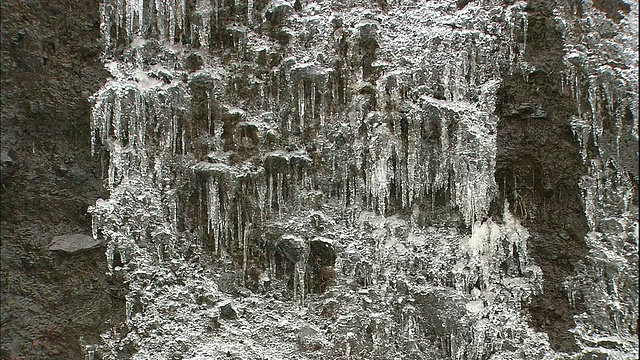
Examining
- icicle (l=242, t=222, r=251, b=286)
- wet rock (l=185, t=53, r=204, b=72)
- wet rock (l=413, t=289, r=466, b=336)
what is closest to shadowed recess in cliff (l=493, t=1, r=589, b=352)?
wet rock (l=413, t=289, r=466, b=336)

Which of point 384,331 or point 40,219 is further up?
point 40,219

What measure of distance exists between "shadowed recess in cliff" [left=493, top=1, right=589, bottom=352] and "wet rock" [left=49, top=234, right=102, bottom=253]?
1.79 meters

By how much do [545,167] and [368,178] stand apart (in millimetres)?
782

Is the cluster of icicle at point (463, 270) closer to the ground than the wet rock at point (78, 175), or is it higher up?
closer to the ground

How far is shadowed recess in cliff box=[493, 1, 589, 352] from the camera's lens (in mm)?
2488

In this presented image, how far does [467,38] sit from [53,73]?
71.6 inches

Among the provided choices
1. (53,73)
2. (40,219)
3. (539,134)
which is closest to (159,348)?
(40,219)

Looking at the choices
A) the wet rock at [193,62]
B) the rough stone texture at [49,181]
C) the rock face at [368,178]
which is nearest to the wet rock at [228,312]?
the rock face at [368,178]

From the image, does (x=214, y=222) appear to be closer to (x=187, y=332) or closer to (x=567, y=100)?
(x=187, y=332)

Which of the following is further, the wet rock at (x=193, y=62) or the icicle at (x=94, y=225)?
the wet rock at (x=193, y=62)

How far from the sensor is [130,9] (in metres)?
2.52

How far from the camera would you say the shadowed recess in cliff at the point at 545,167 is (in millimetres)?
2488

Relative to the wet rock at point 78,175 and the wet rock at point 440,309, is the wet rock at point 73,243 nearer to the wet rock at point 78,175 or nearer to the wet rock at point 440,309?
the wet rock at point 78,175

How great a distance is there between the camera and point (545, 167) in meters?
2.51
